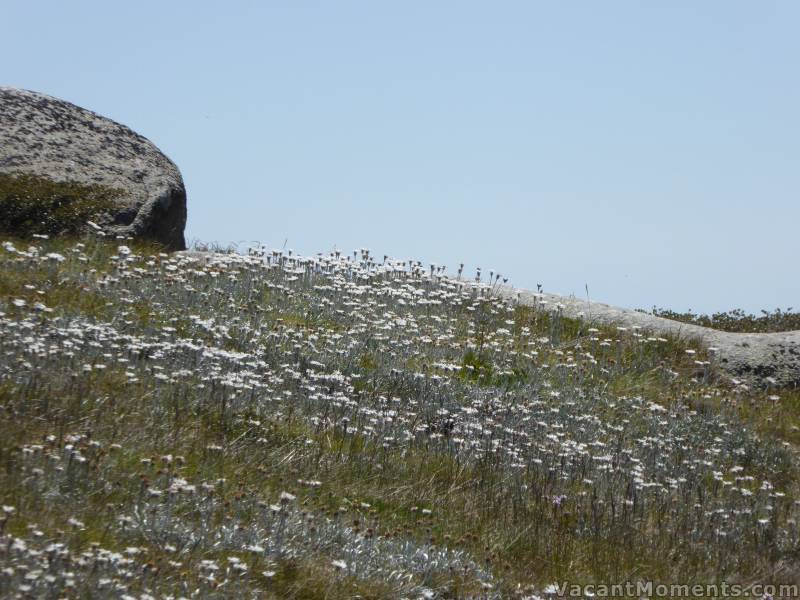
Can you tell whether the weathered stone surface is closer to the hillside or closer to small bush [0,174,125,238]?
the hillside

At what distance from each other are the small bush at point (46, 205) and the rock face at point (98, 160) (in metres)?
0.21

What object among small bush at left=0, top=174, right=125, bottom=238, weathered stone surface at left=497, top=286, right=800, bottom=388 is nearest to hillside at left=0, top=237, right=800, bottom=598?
weathered stone surface at left=497, top=286, right=800, bottom=388

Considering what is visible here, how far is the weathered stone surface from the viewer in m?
14.0

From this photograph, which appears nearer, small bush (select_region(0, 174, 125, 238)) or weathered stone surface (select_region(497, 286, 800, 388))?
small bush (select_region(0, 174, 125, 238))

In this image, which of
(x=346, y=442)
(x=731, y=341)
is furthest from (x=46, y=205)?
(x=731, y=341)

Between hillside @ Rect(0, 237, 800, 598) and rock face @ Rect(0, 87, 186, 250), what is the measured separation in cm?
101

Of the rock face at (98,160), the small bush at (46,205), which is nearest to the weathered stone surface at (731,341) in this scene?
the rock face at (98,160)

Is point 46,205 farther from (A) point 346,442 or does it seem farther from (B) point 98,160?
(A) point 346,442

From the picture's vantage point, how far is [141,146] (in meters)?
17.1

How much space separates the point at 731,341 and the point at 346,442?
8.36 metres

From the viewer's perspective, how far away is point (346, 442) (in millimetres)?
8156

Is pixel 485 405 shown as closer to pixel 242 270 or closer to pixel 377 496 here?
pixel 377 496

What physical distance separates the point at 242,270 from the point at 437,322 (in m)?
2.85

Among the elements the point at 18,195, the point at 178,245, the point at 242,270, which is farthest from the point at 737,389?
the point at 18,195
